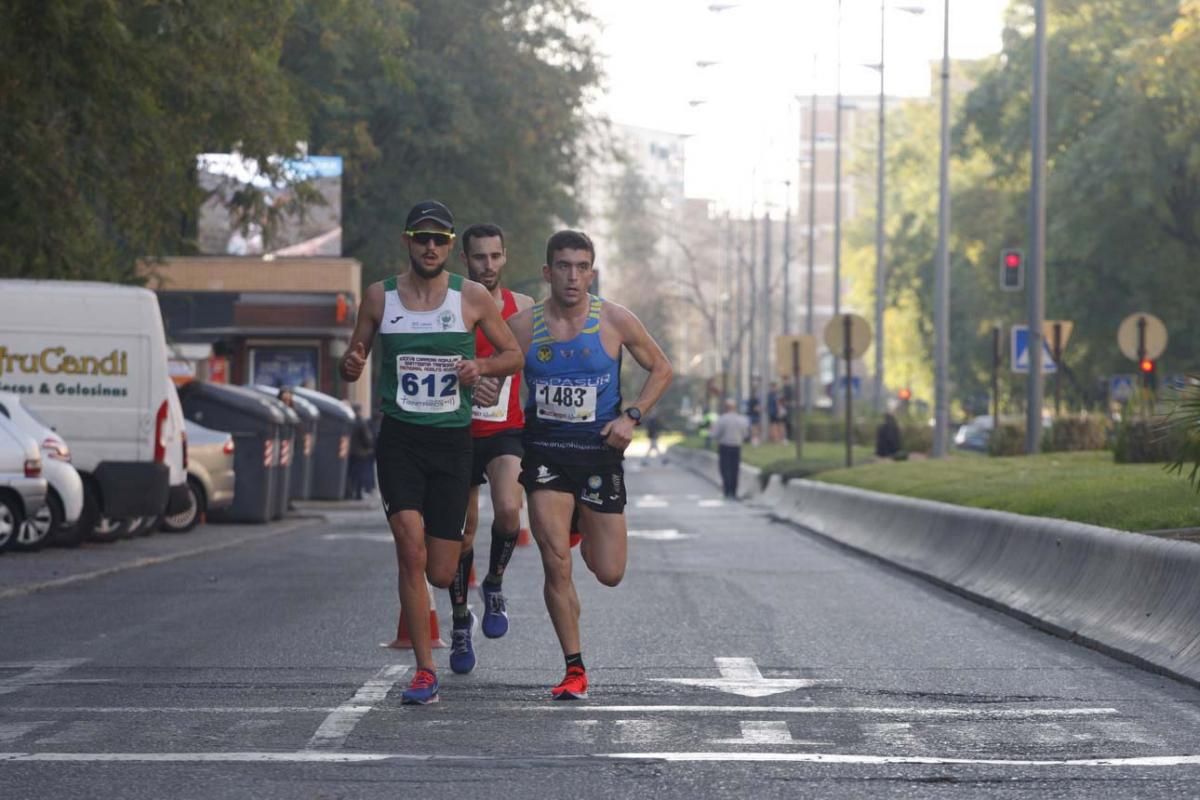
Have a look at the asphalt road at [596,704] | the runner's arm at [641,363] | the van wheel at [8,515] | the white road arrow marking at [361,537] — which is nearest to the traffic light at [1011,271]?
the white road arrow marking at [361,537]

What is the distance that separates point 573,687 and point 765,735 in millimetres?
1268

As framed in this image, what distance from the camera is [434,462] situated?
1012 centimetres

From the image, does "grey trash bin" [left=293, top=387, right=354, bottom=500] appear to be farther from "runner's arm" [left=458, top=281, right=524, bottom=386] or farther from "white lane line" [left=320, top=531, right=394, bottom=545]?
"runner's arm" [left=458, top=281, right=524, bottom=386]

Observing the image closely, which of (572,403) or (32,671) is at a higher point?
(572,403)

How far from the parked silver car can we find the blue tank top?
19175mm

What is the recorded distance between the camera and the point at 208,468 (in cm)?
2966

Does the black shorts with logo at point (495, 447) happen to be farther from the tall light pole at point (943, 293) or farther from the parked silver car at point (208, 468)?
the tall light pole at point (943, 293)

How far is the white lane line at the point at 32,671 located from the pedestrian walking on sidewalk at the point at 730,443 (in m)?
32.0

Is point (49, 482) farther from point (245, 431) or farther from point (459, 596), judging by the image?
point (459, 596)

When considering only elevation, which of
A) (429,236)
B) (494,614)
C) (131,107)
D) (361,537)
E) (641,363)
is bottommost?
(361,537)

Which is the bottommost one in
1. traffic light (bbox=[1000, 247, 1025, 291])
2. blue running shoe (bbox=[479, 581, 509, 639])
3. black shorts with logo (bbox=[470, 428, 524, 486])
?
blue running shoe (bbox=[479, 581, 509, 639])

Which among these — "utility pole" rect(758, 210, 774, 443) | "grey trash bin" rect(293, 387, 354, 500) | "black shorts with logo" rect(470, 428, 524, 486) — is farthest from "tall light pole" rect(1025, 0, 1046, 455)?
"utility pole" rect(758, 210, 774, 443)

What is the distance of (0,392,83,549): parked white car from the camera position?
22109mm

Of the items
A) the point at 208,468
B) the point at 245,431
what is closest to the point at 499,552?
the point at 208,468
